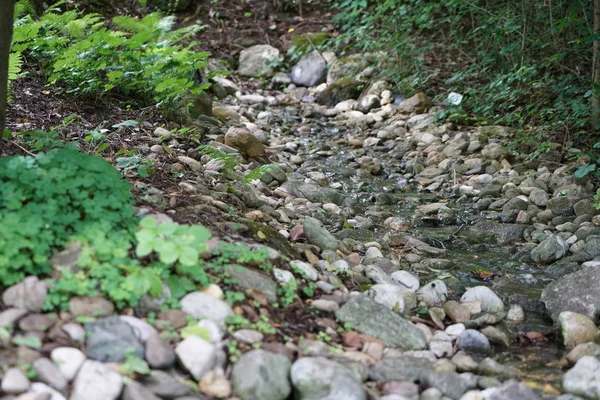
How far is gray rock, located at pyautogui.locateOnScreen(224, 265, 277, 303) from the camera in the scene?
9.03ft

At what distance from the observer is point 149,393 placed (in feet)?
6.77

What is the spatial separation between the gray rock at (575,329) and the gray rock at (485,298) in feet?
1.15

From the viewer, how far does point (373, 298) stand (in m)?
3.12

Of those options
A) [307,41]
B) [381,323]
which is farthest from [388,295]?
[307,41]

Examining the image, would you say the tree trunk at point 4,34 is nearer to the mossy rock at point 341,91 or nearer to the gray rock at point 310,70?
the mossy rock at point 341,91

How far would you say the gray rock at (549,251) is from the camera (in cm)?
408

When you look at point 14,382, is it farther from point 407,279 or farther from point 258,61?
point 258,61

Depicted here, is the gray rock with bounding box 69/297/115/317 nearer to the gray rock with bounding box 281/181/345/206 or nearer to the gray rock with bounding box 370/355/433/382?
the gray rock with bounding box 370/355/433/382

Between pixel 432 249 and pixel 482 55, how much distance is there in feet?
13.0

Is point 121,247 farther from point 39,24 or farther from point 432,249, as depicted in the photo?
point 39,24

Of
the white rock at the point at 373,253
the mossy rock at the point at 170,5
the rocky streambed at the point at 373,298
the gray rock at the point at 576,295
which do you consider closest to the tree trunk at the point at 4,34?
the rocky streambed at the point at 373,298

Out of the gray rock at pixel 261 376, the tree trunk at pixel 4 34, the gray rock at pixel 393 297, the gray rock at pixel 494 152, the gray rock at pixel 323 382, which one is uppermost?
the tree trunk at pixel 4 34

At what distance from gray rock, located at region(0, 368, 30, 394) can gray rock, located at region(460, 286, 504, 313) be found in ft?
7.32

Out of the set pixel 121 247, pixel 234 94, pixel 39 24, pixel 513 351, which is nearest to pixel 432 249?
pixel 513 351
